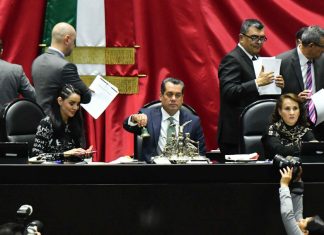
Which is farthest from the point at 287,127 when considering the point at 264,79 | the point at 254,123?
the point at 264,79

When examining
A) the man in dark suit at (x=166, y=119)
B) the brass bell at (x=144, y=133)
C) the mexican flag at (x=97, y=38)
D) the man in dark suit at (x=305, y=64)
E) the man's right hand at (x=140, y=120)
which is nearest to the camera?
the brass bell at (x=144, y=133)

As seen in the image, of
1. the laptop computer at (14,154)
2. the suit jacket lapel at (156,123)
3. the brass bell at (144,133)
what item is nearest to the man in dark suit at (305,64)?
the suit jacket lapel at (156,123)

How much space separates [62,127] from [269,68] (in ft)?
5.13

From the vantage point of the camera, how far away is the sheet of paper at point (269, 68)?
600cm

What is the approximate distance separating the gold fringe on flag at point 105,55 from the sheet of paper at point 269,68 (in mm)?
1684

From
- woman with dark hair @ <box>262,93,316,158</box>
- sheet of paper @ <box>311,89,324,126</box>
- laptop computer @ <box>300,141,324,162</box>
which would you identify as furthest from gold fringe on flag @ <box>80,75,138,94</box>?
laptop computer @ <box>300,141,324,162</box>

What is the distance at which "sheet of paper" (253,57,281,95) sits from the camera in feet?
19.7

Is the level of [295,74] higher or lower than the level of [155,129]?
higher

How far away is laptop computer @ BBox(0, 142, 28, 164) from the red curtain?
2988 mm

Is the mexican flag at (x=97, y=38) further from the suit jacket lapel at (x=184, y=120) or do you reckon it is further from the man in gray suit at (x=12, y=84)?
the suit jacket lapel at (x=184, y=120)

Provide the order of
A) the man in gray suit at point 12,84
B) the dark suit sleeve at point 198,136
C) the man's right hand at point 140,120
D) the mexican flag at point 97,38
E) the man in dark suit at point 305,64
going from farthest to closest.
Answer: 1. the mexican flag at point 97,38
2. the man in gray suit at point 12,84
3. the man in dark suit at point 305,64
4. the dark suit sleeve at point 198,136
5. the man's right hand at point 140,120

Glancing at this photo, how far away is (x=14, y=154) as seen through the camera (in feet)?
15.1

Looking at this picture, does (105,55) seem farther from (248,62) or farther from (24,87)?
(248,62)

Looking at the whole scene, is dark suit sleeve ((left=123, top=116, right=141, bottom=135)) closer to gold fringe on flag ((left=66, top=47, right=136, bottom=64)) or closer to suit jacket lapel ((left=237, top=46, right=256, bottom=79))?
suit jacket lapel ((left=237, top=46, right=256, bottom=79))
